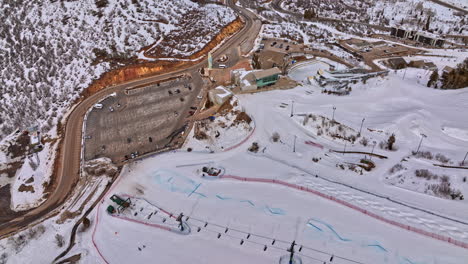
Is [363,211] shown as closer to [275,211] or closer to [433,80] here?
[275,211]

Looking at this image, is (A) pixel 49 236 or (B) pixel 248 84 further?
(B) pixel 248 84

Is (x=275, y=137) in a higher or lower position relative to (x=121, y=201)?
higher

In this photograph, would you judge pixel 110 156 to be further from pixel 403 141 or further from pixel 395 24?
pixel 395 24

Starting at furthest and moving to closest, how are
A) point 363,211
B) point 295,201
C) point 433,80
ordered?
point 433,80, point 295,201, point 363,211

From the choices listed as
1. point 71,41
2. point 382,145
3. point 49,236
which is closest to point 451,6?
point 382,145

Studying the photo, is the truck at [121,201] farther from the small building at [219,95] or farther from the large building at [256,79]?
the large building at [256,79]

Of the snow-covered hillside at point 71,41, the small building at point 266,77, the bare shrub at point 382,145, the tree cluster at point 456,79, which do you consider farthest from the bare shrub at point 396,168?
the snow-covered hillside at point 71,41
